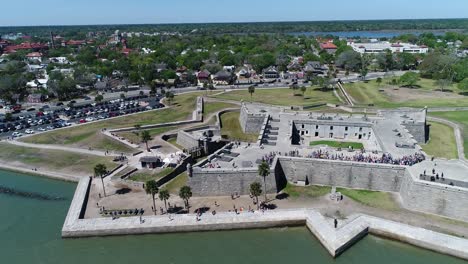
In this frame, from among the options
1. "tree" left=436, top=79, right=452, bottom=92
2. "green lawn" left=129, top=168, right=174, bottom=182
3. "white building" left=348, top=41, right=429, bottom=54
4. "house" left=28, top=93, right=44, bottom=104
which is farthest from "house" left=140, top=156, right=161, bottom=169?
"white building" left=348, top=41, right=429, bottom=54

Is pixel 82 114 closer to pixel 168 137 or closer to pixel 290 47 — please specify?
pixel 168 137

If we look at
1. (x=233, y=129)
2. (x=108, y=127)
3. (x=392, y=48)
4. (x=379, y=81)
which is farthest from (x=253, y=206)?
(x=392, y=48)

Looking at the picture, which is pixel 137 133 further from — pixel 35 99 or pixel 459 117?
pixel 459 117

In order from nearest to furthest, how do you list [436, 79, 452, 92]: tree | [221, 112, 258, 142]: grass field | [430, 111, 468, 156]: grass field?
[430, 111, 468, 156]: grass field
[221, 112, 258, 142]: grass field
[436, 79, 452, 92]: tree

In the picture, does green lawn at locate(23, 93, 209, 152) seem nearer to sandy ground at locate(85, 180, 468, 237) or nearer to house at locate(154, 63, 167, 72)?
sandy ground at locate(85, 180, 468, 237)

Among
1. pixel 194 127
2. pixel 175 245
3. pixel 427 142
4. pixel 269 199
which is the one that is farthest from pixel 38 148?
pixel 427 142

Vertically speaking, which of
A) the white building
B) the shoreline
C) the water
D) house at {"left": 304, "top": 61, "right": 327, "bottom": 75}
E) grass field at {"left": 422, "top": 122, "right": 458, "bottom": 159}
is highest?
the white building
